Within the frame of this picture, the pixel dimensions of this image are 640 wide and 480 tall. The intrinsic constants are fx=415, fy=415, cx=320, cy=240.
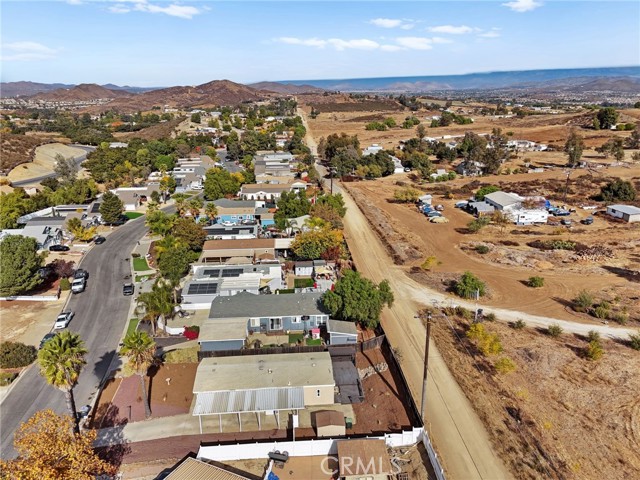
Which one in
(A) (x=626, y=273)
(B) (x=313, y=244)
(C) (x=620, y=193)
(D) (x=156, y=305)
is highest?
(D) (x=156, y=305)

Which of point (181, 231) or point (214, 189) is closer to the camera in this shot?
point (181, 231)

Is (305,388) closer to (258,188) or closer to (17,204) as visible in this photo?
(258,188)

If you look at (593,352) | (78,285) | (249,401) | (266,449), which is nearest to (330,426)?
(266,449)

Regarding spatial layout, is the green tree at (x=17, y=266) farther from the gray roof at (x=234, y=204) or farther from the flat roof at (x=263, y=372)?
the gray roof at (x=234, y=204)

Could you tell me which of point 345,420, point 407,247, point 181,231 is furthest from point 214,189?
point 345,420

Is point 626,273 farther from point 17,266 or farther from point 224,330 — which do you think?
point 17,266

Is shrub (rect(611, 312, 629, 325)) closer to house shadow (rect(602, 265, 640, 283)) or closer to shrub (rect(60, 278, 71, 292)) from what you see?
house shadow (rect(602, 265, 640, 283))

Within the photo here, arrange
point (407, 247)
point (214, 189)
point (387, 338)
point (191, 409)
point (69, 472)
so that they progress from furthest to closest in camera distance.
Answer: point (214, 189) < point (407, 247) < point (387, 338) < point (191, 409) < point (69, 472)

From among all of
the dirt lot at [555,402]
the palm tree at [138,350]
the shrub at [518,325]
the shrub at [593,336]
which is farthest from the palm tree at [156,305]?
the shrub at [593,336]
